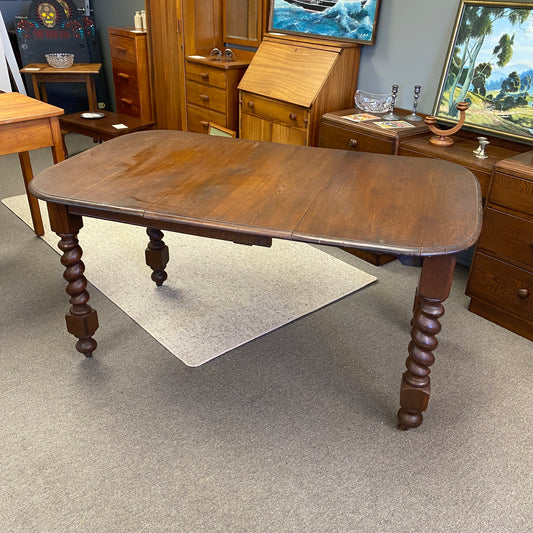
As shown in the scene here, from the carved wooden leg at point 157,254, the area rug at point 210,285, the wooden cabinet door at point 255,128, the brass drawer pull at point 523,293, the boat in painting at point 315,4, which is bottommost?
the area rug at point 210,285

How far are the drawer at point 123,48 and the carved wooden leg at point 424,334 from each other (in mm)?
3804

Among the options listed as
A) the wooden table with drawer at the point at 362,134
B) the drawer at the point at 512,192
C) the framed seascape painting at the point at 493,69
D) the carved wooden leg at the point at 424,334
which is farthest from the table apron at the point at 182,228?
the framed seascape painting at the point at 493,69

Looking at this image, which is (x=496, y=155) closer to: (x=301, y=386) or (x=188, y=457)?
(x=301, y=386)

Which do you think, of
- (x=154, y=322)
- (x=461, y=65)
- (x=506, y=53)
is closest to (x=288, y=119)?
(x=461, y=65)

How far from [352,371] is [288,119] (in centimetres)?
174

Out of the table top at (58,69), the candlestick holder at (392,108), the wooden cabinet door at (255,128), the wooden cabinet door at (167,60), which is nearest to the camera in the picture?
the candlestick holder at (392,108)

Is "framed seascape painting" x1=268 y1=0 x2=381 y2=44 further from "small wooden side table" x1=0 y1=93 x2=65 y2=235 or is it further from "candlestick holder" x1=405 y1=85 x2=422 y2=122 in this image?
"small wooden side table" x1=0 y1=93 x2=65 y2=235

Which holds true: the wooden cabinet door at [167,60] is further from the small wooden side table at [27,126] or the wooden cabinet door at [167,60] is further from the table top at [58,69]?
the small wooden side table at [27,126]

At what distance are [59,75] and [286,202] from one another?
391cm

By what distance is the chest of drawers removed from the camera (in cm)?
208

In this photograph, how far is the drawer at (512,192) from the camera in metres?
2.04

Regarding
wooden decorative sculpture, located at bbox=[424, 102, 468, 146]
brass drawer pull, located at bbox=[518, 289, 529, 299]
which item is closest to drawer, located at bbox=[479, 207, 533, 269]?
brass drawer pull, located at bbox=[518, 289, 529, 299]

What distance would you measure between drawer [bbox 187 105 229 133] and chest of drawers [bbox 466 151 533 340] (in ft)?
7.26

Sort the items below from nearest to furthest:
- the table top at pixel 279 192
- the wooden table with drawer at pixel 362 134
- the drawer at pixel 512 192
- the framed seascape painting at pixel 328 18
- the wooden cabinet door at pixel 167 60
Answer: the table top at pixel 279 192, the drawer at pixel 512 192, the wooden table with drawer at pixel 362 134, the framed seascape painting at pixel 328 18, the wooden cabinet door at pixel 167 60
